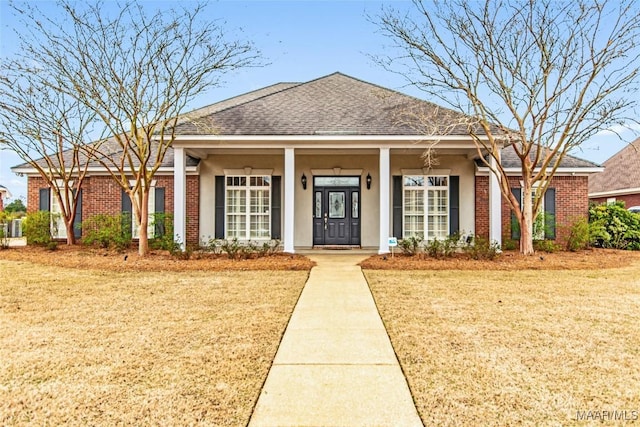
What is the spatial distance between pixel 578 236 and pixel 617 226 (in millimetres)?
2357

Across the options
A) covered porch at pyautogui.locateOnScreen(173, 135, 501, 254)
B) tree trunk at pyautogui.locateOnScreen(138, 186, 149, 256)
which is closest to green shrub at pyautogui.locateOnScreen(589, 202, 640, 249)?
covered porch at pyautogui.locateOnScreen(173, 135, 501, 254)

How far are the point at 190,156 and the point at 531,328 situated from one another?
11301mm

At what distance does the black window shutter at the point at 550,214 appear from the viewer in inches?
527

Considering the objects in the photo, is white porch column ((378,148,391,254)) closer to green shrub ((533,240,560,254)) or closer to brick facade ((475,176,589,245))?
brick facade ((475,176,589,245))

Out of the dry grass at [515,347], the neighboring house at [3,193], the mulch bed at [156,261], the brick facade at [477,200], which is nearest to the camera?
the dry grass at [515,347]

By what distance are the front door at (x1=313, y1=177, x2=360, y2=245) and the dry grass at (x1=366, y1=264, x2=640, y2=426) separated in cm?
594

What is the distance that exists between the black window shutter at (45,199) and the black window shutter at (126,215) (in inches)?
124

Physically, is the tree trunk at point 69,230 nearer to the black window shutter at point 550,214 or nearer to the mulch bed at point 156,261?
the mulch bed at point 156,261

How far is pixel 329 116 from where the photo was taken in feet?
40.3

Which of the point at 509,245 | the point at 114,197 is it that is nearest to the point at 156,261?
the point at 114,197

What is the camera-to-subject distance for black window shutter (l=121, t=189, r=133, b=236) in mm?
13631

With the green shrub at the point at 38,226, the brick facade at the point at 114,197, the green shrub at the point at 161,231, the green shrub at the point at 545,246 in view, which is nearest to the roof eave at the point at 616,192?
the green shrub at the point at 545,246

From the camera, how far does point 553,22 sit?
34.6ft

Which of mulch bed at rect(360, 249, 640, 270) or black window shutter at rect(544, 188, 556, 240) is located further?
black window shutter at rect(544, 188, 556, 240)
